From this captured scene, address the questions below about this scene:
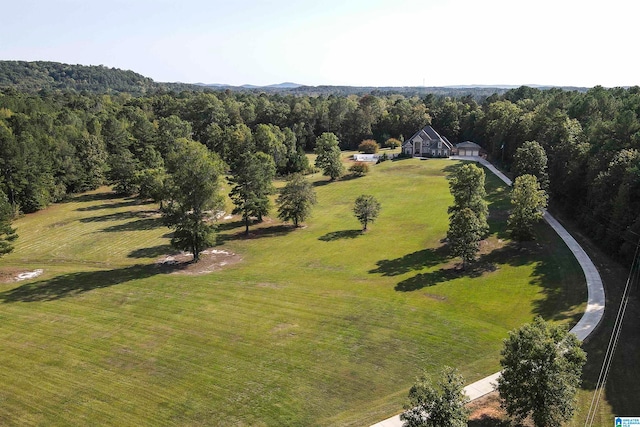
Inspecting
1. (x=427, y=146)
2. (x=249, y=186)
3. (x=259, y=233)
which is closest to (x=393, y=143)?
(x=427, y=146)

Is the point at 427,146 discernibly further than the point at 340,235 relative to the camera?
Yes

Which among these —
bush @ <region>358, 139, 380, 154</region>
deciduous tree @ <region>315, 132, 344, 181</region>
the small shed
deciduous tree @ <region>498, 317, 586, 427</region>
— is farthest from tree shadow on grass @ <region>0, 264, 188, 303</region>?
bush @ <region>358, 139, 380, 154</region>

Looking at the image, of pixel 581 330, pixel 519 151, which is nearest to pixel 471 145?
pixel 519 151

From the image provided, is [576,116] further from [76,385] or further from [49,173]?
[49,173]

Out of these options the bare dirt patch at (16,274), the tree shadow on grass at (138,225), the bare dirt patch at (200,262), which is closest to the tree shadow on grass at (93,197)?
the tree shadow on grass at (138,225)

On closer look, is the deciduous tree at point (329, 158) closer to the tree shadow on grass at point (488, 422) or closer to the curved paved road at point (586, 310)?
the curved paved road at point (586, 310)

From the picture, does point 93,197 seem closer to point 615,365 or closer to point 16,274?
point 16,274
